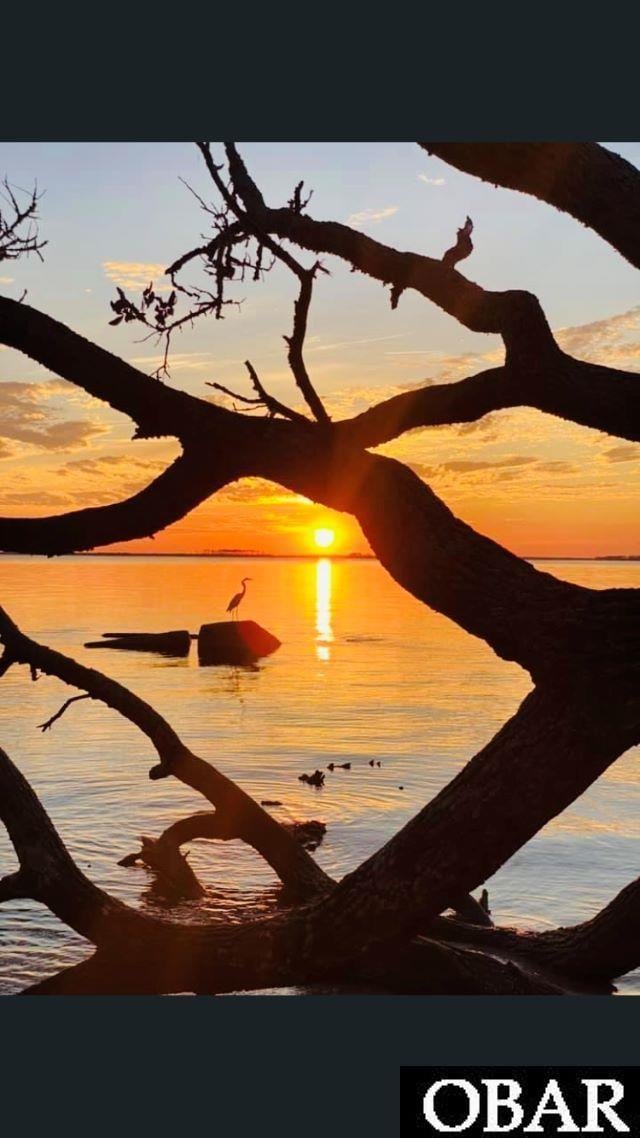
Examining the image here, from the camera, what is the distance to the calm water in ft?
44.1

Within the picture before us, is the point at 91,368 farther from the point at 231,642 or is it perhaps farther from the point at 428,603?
the point at 231,642

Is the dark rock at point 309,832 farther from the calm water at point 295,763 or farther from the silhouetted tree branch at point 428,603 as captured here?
the silhouetted tree branch at point 428,603

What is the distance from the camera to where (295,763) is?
2372 cm

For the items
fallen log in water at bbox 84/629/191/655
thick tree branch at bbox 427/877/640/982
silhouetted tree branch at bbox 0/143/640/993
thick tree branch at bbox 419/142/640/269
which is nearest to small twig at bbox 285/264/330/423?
silhouetted tree branch at bbox 0/143/640/993

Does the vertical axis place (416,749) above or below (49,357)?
below

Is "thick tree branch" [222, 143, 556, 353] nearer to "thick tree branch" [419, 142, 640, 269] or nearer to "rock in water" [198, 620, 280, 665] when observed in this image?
"thick tree branch" [419, 142, 640, 269]

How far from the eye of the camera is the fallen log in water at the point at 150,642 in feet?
151

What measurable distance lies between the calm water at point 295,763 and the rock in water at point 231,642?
3.18 feet

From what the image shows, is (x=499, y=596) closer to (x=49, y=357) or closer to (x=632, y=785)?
(x=49, y=357)

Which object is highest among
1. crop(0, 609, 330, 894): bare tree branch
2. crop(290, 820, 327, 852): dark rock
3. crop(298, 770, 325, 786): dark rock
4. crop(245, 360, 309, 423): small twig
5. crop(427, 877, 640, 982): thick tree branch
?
crop(245, 360, 309, 423): small twig

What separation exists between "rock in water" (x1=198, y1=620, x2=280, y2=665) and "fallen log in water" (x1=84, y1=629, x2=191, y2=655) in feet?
2.74

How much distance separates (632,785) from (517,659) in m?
15.9

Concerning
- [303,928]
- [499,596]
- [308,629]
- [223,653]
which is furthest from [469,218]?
[308,629]

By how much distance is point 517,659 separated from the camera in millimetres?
6832
